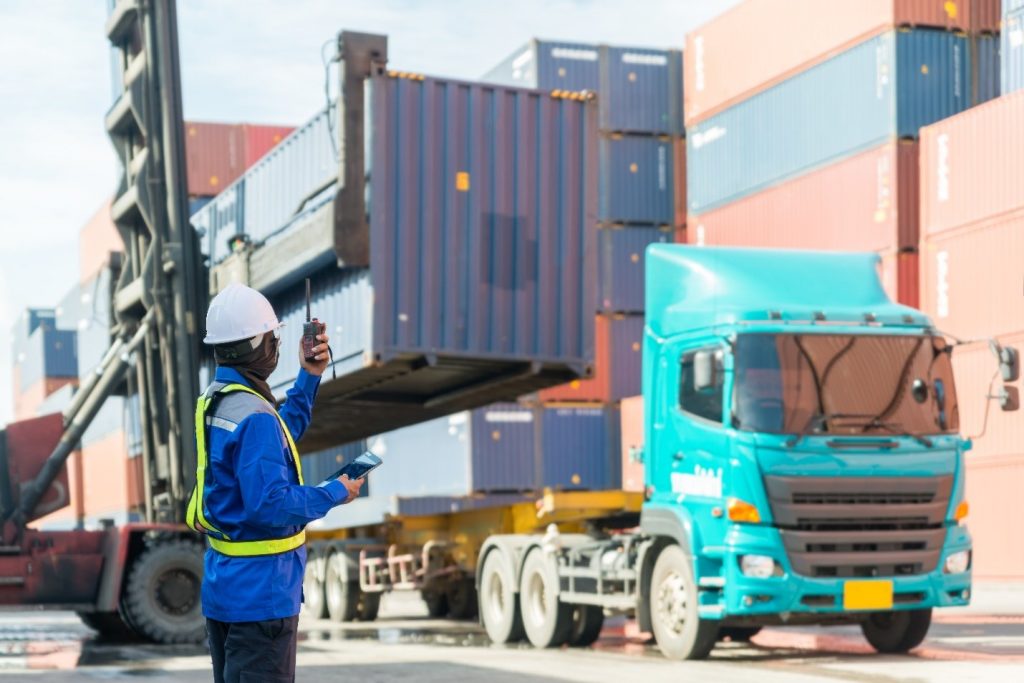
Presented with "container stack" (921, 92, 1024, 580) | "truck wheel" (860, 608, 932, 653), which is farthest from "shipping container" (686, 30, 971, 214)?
"truck wheel" (860, 608, 932, 653)

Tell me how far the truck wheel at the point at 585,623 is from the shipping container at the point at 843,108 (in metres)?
13.7

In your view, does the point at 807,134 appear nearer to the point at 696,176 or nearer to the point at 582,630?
the point at 696,176

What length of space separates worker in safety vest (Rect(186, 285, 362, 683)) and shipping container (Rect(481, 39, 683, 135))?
26.9 metres

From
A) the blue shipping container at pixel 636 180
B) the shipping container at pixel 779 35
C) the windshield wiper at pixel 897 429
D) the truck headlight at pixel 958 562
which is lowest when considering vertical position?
the truck headlight at pixel 958 562

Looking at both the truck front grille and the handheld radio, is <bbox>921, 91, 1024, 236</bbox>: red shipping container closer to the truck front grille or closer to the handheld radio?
the truck front grille

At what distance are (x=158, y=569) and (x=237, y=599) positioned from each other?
1007 cm

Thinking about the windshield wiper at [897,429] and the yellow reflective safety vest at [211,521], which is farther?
the windshield wiper at [897,429]

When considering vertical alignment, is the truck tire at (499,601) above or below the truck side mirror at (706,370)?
below

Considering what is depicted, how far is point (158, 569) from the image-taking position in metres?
14.5

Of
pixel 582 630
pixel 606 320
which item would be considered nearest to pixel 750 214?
pixel 606 320

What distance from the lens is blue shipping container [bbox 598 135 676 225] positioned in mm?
32062

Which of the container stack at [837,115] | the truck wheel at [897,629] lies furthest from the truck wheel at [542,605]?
the container stack at [837,115]

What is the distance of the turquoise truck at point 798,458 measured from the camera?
11766 millimetres

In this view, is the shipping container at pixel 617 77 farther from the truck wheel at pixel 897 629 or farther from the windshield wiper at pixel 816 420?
the windshield wiper at pixel 816 420
